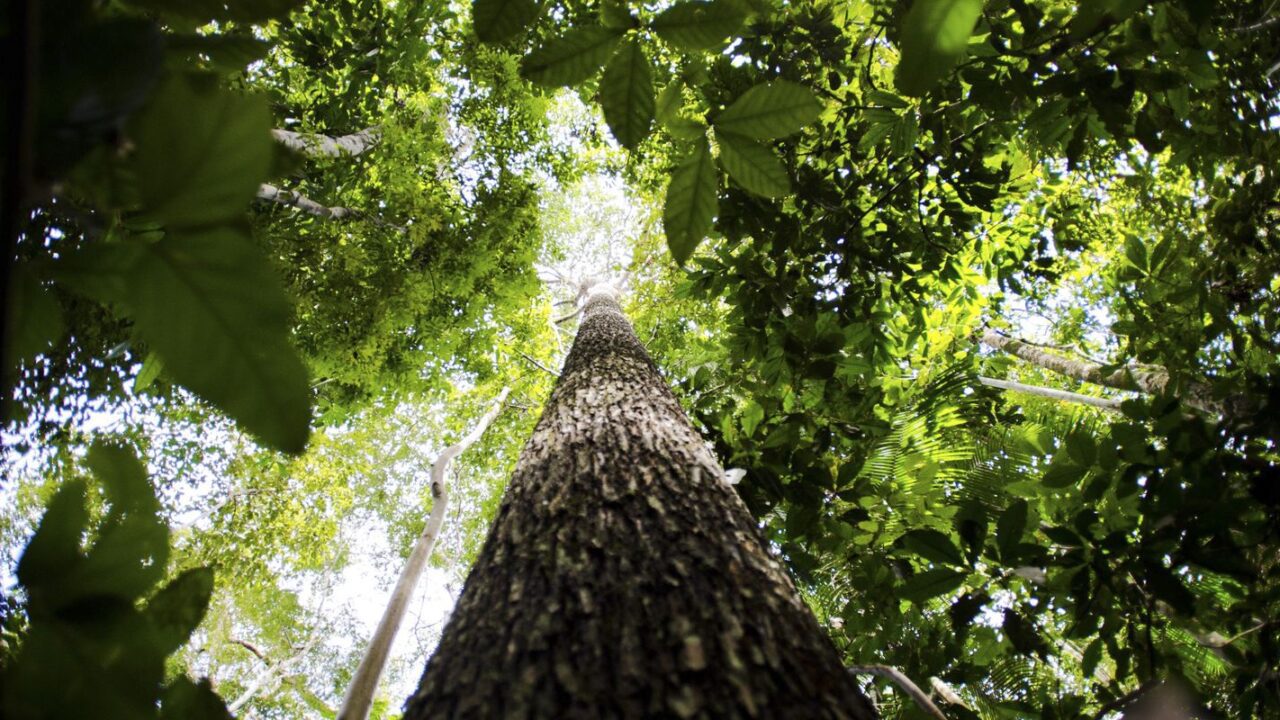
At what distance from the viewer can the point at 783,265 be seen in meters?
2.38

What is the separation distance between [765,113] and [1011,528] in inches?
50.2

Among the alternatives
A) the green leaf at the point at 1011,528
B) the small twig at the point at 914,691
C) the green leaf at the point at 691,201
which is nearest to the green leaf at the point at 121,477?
the green leaf at the point at 691,201

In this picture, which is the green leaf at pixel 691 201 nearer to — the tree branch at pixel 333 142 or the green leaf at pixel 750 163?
the green leaf at pixel 750 163

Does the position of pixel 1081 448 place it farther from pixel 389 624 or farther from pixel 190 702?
pixel 389 624

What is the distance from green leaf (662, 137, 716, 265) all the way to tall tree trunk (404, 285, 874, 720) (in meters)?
→ 0.60

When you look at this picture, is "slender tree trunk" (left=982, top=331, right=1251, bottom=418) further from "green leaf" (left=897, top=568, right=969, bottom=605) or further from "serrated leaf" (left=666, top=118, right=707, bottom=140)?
"serrated leaf" (left=666, top=118, right=707, bottom=140)

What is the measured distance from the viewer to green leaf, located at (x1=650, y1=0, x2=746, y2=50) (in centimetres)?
55

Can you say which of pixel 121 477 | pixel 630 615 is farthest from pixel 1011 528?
pixel 121 477

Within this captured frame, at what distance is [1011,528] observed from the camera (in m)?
1.34

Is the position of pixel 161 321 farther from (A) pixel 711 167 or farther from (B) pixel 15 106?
(A) pixel 711 167

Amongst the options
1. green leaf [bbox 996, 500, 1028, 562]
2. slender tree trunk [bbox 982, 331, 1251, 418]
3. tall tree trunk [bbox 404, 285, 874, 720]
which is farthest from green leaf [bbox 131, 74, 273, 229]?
slender tree trunk [bbox 982, 331, 1251, 418]

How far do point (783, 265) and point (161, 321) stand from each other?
2.30 meters

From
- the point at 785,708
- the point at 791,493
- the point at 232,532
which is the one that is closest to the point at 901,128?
the point at 791,493

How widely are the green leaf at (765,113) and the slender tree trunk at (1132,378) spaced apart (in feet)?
5.45
